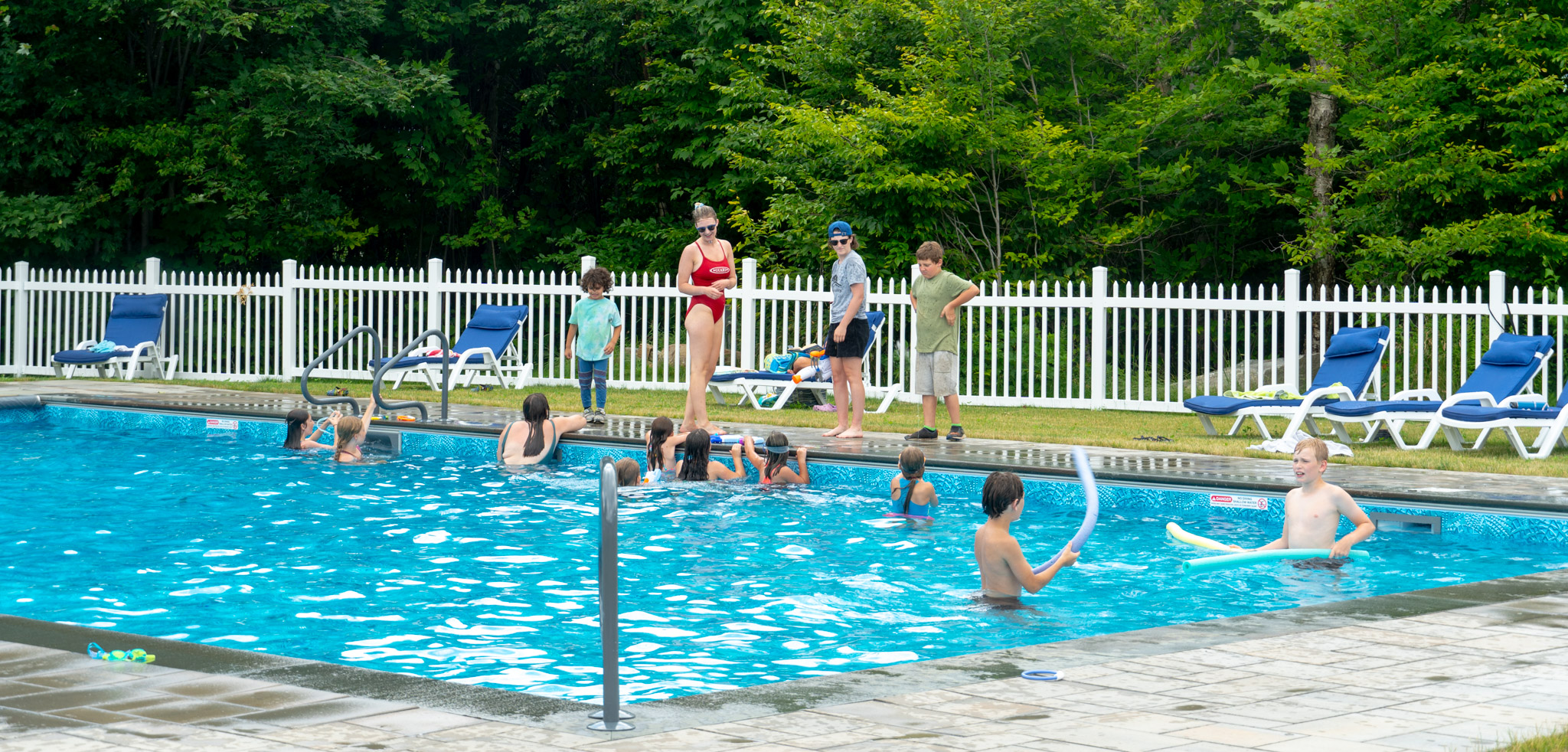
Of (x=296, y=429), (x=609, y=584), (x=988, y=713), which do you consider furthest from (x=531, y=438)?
(x=988, y=713)

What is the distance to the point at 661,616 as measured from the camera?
251 inches

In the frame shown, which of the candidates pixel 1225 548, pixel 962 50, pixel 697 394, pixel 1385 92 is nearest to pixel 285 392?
pixel 697 394

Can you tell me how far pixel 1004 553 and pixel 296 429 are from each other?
23.7 ft

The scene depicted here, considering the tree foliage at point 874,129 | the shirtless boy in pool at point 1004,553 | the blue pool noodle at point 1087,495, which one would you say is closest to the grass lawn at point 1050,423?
the shirtless boy in pool at point 1004,553

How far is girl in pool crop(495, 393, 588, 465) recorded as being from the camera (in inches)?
428

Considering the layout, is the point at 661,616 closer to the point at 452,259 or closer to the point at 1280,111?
the point at 1280,111

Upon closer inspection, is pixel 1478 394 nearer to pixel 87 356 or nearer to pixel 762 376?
pixel 762 376

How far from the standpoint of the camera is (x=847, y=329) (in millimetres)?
11312

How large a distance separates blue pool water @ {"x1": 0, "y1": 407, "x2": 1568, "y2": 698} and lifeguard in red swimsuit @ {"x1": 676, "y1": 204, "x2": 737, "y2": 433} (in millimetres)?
995

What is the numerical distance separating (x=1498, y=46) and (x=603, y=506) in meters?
16.8

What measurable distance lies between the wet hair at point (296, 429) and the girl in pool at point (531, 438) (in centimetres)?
177

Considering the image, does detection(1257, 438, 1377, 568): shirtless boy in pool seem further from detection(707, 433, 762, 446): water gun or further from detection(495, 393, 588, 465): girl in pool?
detection(495, 393, 588, 465): girl in pool

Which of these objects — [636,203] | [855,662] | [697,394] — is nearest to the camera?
[855,662]

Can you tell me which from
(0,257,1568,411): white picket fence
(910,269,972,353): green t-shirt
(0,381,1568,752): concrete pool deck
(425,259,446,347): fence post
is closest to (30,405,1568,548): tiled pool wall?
(910,269,972,353): green t-shirt
